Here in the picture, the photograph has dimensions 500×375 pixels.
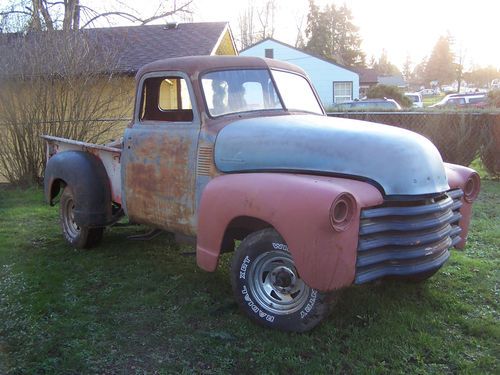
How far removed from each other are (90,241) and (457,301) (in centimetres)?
401

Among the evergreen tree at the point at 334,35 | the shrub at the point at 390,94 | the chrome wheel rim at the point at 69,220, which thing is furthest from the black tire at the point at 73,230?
the evergreen tree at the point at 334,35

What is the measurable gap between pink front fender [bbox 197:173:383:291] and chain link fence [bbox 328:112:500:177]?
301 inches

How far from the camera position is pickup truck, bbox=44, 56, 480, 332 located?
3408mm

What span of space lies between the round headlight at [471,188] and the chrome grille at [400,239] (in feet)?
3.02

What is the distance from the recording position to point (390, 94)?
32.6 metres

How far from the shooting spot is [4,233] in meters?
7.06

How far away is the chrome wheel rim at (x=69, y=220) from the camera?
6223 mm

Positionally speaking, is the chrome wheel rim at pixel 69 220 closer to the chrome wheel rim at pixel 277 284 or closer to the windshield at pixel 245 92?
the windshield at pixel 245 92

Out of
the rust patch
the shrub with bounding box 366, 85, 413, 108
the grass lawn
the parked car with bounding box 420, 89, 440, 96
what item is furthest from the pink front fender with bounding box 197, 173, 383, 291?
the parked car with bounding box 420, 89, 440, 96

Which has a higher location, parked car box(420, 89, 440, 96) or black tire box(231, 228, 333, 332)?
black tire box(231, 228, 333, 332)

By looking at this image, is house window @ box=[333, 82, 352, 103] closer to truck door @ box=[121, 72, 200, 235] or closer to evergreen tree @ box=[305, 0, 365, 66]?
evergreen tree @ box=[305, 0, 365, 66]

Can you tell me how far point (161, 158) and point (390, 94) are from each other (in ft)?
98.4

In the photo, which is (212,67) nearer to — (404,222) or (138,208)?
(138,208)

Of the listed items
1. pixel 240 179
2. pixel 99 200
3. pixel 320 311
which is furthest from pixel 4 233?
pixel 320 311
